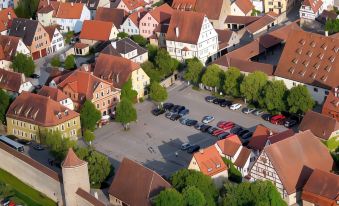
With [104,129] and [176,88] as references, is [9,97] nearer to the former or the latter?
[104,129]

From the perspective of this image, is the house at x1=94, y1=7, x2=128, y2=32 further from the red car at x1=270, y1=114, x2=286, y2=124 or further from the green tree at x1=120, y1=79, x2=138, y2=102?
the red car at x1=270, y1=114, x2=286, y2=124

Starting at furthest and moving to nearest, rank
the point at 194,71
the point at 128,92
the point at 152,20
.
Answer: the point at 152,20 < the point at 194,71 < the point at 128,92

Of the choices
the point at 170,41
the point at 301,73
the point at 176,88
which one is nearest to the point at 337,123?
the point at 301,73

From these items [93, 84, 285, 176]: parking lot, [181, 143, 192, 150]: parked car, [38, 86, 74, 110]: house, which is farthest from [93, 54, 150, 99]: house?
[181, 143, 192, 150]: parked car

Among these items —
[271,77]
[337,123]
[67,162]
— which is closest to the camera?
[67,162]

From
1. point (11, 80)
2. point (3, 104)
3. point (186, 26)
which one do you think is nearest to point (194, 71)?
point (186, 26)

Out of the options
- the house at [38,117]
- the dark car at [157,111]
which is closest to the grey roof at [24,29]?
the house at [38,117]

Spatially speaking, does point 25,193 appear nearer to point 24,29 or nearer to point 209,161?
point 209,161

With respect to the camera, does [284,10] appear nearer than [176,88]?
No
